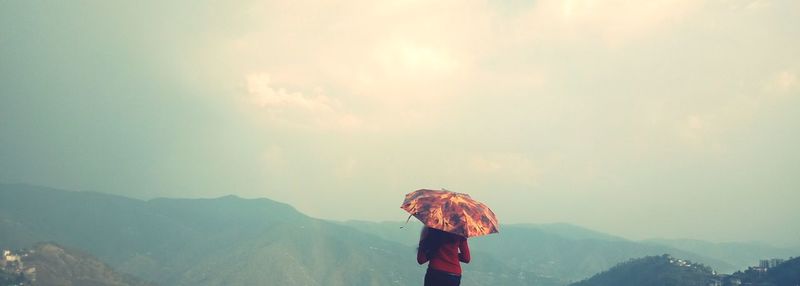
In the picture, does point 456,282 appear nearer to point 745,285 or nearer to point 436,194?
point 436,194

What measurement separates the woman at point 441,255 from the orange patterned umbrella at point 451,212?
297 millimetres

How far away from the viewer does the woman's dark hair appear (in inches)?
424

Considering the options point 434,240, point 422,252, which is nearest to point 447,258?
point 434,240

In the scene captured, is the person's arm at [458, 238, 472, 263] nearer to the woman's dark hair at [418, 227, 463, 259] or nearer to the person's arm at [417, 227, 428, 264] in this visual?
the woman's dark hair at [418, 227, 463, 259]

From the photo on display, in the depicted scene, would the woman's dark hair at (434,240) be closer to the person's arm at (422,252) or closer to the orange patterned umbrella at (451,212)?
the person's arm at (422,252)

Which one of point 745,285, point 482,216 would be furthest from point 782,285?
point 482,216

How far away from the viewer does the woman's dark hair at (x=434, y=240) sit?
10.8m

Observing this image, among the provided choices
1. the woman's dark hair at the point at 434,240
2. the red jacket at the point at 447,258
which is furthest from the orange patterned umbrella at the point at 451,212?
the red jacket at the point at 447,258

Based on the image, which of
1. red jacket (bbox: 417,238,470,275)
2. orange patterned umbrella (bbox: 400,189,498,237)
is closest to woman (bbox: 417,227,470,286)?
red jacket (bbox: 417,238,470,275)

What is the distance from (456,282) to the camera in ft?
35.3

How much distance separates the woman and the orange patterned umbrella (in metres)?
0.30

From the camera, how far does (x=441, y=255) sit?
421 inches

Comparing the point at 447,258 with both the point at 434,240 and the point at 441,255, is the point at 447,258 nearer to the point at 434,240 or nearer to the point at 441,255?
the point at 441,255

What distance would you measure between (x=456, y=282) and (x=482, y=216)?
184 centimetres
